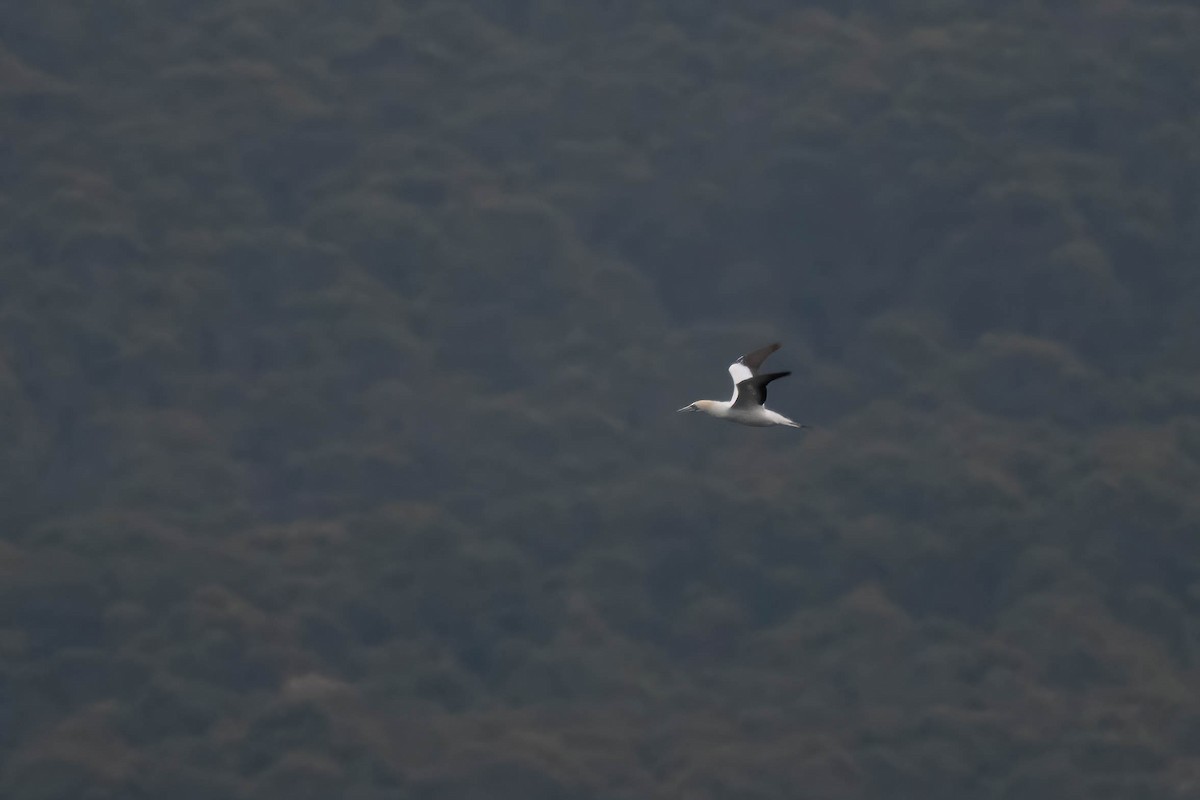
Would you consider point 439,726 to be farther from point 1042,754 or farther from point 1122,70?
point 1122,70

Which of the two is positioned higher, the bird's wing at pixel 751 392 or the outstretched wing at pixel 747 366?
the outstretched wing at pixel 747 366

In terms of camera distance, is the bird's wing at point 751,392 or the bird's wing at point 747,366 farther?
the bird's wing at point 751,392

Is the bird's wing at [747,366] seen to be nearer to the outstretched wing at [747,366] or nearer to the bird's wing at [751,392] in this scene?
the outstretched wing at [747,366]

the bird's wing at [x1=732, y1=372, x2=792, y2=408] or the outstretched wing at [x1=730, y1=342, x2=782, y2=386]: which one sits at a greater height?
the outstretched wing at [x1=730, y1=342, x2=782, y2=386]

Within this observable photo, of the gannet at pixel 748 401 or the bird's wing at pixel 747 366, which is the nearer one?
the bird's wing at pixel 747 366

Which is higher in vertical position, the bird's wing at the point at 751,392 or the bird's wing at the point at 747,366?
the bird's wing at the point at 747,366

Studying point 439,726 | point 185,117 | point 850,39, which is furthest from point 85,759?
point 850,39

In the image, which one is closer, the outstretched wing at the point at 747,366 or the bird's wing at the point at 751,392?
the outstretched wing at the point at 747,366

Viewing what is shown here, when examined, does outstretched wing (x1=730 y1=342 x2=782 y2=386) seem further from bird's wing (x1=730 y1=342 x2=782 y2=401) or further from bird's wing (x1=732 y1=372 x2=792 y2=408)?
bird's wing (x1=732 y1=372 x2=792 y2=408)
